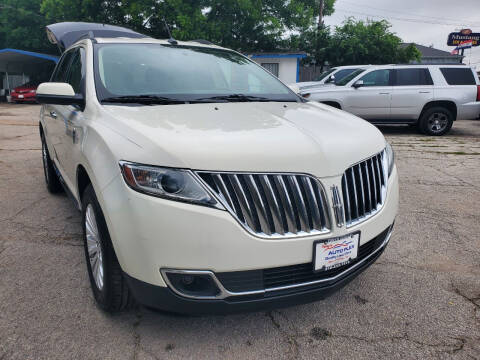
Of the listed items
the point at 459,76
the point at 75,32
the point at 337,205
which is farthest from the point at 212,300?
the point at 459,76

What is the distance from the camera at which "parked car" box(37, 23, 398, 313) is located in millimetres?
1738

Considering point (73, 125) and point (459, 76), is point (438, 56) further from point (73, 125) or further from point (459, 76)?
point (73, 125)

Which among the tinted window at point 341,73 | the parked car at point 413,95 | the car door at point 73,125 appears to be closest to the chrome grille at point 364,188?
the car door at point 73,125

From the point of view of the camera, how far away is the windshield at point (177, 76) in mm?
2729

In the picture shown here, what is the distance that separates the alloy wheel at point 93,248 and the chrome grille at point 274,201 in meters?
0.88

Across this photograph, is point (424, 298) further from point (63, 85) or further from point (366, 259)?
point (63, 85)

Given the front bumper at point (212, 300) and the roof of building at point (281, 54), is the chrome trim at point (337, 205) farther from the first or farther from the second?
the roof of building at point (281, 54)

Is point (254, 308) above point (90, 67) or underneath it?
underneath

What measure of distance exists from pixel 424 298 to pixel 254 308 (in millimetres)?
1325

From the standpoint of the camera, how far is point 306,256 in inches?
73.0

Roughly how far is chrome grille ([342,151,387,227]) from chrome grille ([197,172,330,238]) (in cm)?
19

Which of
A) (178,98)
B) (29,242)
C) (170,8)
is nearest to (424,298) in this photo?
(178,98)

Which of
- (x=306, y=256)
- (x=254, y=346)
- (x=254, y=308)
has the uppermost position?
(x=306, y=256)

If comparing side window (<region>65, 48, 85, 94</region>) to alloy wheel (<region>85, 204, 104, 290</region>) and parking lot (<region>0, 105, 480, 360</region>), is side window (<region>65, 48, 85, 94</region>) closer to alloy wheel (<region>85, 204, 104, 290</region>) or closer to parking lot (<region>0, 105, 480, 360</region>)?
alloy wheel (<region>85, 204, 104, 290</region>)
